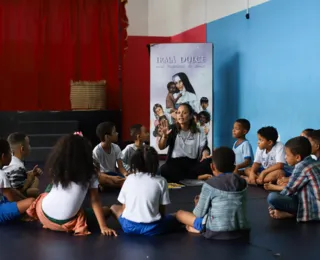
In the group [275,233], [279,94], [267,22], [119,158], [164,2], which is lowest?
[275,233]

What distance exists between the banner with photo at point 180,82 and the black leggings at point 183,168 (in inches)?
64.3

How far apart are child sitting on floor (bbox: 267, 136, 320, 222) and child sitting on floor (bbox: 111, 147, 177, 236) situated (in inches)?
A: 36.2

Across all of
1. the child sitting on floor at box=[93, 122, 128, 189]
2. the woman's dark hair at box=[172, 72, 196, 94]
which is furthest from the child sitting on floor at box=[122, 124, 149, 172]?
the woman's dark hair at box=[172, 72, 196, 94]

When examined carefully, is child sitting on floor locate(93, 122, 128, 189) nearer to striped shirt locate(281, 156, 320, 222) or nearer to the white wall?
striped shirt locate(281, 156, 320, 222)

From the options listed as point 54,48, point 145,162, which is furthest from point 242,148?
point 54,48

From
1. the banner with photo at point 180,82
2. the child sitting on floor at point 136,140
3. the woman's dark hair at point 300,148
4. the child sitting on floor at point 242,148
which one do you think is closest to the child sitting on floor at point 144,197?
the woman's dark hair at point 300,148

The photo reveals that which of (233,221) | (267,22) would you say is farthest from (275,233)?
(267,22)

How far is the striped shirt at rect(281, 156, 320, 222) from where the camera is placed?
10.9 ft

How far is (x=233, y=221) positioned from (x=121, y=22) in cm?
605

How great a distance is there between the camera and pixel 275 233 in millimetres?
3174

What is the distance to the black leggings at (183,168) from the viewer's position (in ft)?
16.2

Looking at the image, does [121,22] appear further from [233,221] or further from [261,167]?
[233,221]

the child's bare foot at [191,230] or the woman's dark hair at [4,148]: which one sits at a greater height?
the woman's dark hair at [4,148]

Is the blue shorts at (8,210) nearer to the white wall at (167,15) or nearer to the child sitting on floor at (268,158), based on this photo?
the child sitting on floor at (268,158)
